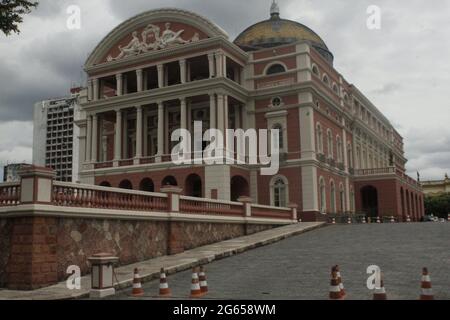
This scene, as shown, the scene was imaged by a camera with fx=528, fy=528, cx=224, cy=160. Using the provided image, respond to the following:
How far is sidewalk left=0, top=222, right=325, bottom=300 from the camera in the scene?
12.5 m

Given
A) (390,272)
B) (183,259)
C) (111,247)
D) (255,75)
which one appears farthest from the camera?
(255,75)

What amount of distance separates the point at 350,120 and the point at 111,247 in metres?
35.0

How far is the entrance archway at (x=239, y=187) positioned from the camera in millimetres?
37344

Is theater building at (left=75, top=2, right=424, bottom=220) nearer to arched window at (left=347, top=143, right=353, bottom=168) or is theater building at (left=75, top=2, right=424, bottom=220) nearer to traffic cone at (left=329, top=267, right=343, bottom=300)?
Answer: arched window at (left=347, top=143, right=353, bottom=168)

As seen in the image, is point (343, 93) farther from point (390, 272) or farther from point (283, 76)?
point (390, 272)

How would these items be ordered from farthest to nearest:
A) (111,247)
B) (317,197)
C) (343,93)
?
(343,93), (317,197), (111,247)

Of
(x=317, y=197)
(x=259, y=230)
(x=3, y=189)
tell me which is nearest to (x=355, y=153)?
(x=317, y=197)

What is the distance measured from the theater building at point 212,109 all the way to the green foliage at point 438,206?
44.0 meters

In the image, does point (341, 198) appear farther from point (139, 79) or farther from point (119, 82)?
point (119, 82)

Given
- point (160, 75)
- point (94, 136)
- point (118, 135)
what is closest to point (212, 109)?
point (160, 75)

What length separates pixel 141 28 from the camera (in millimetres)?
39844

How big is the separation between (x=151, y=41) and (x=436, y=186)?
7604 cm

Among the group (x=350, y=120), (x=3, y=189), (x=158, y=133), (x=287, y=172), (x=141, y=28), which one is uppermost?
(x=141, y=28)

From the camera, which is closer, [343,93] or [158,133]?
[158,133]
